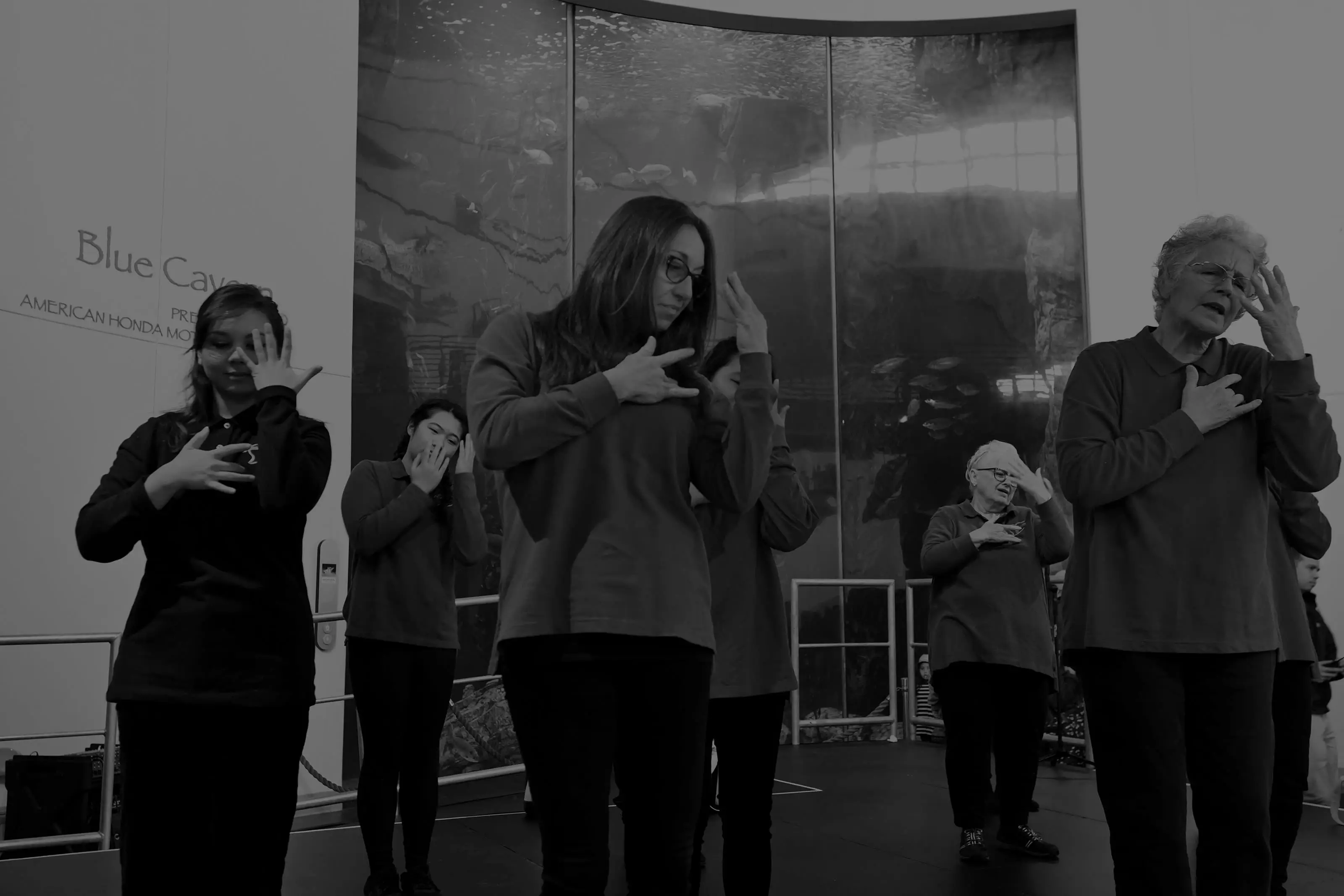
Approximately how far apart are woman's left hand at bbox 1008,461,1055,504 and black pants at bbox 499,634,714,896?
2698 mm

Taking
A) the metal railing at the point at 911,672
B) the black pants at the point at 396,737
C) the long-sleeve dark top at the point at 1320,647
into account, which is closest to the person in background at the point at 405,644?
the black pants at the point at 396,737

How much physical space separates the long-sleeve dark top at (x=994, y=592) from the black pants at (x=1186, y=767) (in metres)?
2.01

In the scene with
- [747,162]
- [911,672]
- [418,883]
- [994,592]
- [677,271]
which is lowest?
[418,883]

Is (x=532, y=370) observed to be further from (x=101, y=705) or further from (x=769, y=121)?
(x=769, y=121)

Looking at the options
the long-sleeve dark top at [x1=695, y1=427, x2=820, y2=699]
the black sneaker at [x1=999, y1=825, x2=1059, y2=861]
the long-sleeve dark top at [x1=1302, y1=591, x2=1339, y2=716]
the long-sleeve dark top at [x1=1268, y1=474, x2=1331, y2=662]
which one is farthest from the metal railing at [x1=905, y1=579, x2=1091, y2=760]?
the long-sleeve dark top at [x1=695, y1=427, x2=820, y2=699]

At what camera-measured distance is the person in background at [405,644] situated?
362cm

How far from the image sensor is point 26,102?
17.5ft

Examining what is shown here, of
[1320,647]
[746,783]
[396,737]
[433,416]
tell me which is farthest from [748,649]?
[1320,647]

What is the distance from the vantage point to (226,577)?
2264 mm

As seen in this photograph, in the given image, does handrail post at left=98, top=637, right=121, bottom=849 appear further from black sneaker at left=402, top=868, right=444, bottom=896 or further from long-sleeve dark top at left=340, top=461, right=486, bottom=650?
black sneaker at left=402, top=868, right=444, bottom=896

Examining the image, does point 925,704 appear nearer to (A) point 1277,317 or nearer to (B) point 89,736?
(B) point 89,736

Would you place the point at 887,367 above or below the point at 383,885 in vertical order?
above

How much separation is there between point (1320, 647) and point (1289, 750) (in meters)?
1.82

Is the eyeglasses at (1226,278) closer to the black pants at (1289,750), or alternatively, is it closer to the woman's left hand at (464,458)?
the black pants at (1289,750)
